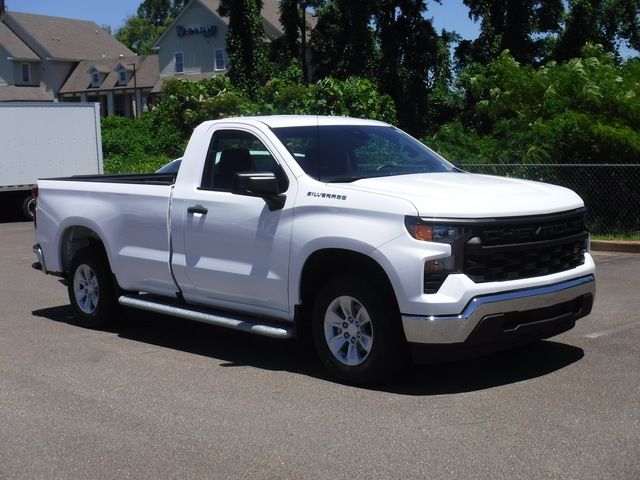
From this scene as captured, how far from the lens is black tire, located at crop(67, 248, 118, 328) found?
909 centimetres

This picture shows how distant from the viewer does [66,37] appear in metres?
74.7

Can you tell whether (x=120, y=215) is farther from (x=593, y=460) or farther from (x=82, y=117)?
(x=82, y=117)

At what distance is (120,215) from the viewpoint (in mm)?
8625

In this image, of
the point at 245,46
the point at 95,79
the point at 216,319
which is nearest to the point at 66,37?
the point at 95,79

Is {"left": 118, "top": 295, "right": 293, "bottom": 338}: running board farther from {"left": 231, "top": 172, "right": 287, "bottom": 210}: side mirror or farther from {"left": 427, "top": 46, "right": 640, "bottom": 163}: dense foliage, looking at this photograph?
{"left": 427, "top": 46, "right": 640, "bottom": 163}: dense foliage

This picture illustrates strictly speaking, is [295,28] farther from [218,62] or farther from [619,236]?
[619,236]

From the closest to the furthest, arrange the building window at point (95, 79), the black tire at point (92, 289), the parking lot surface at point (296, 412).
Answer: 1. the parking lot surface at point (296, 412)
2. the black tire at point (92, 289)
3. the building window at point (95, 79)

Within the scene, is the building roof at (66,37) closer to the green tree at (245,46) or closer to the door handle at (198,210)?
the green tree at (245,46)

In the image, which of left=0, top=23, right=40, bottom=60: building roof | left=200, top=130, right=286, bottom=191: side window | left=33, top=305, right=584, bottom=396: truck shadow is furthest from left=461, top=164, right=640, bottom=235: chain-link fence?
left=0, top=23, right=40, bottom=60: building roof

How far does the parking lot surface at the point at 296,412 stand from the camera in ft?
17.2

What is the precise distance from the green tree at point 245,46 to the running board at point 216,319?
41.1 meters

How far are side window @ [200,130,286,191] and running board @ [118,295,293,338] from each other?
1.07 meters

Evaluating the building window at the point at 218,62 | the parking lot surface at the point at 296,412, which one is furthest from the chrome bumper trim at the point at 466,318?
the building window at the point at 218,62

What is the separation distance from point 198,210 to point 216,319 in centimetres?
92
